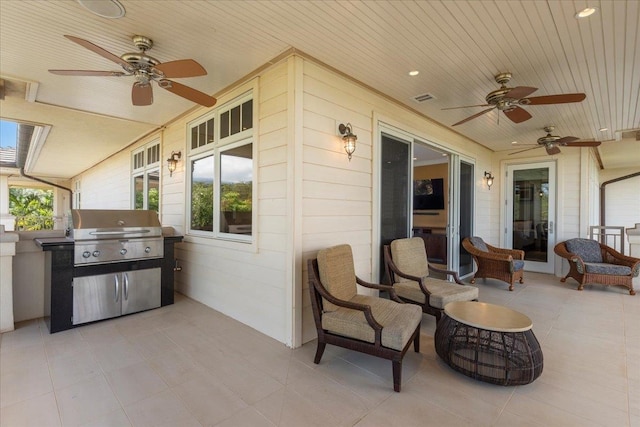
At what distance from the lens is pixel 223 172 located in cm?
394

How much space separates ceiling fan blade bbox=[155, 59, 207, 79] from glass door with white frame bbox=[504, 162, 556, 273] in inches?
279

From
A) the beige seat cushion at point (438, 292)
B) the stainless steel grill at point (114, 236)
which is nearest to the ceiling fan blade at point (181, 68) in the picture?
the stainless steel grill at point (114, 236)

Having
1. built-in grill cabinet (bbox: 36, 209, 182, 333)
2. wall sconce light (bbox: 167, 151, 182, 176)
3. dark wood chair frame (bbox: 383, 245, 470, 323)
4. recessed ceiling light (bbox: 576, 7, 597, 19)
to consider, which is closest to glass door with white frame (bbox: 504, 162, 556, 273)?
dark wood chair frame (bbox: 383, 245, 470, 323)

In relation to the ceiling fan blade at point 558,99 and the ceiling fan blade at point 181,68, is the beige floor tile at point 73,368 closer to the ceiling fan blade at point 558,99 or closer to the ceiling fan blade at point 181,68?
the ceiling fan blade at point 181,68

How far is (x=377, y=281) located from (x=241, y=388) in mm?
2178

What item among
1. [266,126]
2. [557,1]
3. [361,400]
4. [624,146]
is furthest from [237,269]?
[624,146]

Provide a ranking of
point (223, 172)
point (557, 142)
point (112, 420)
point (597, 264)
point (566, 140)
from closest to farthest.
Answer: point (112, 420) → point (223, 172) → point (566, 140) → point (557, 142) → point (597, 264)

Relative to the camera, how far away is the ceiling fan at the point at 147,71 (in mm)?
2354

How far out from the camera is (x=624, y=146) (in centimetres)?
676

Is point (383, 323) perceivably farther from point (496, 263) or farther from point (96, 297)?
point (496, 263)

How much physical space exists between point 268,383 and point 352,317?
823 mm

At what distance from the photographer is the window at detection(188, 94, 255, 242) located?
356 cm

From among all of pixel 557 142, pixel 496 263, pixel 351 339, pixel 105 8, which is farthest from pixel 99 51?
pixel 557 142

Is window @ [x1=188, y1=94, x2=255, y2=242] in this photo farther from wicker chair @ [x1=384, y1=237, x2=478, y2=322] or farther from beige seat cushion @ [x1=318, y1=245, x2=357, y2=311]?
wicker chair @ [x1=384, y1=237, x2=478, y2=322]
